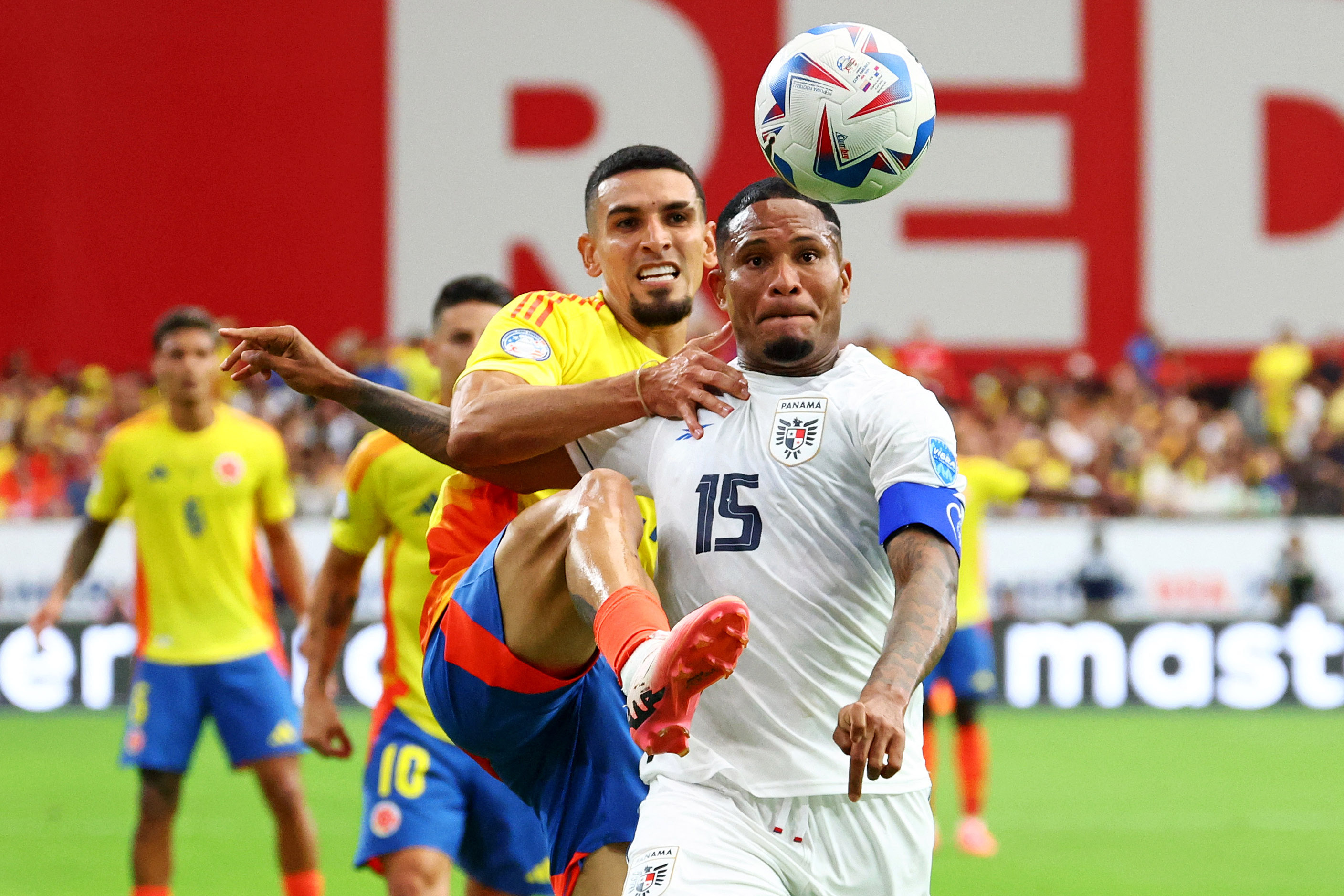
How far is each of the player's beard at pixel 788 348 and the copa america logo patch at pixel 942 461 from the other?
40 centimetres

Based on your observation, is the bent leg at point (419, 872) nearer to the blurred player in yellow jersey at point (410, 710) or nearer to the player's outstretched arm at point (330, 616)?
the blurred player in yellow jersey at point (410, 710)

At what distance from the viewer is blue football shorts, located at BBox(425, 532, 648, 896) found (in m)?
4.08

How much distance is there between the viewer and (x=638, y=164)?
15.3 feet

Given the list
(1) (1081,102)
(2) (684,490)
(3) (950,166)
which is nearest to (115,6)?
(3) (950,166)

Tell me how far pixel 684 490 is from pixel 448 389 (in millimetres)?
2236

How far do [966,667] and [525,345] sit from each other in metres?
5.49

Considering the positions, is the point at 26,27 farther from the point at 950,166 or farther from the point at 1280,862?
the point at 1280,862

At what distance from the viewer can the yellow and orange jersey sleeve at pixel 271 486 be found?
757cm

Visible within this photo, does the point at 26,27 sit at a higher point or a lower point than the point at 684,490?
higher

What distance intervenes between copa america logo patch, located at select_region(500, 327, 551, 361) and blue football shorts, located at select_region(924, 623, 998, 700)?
17.3ft

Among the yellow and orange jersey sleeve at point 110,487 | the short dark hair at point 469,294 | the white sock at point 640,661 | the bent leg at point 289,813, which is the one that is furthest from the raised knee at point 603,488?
the yellow and orange jersey sleeve at point 110,487

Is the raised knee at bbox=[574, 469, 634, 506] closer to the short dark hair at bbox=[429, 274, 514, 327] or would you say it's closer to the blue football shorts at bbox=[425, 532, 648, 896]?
the blue football shorts at bbox=[425, 532, 648, 896]

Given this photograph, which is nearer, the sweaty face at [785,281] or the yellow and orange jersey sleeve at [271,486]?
the sweaty face at [785,281]

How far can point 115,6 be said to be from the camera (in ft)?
75.4
